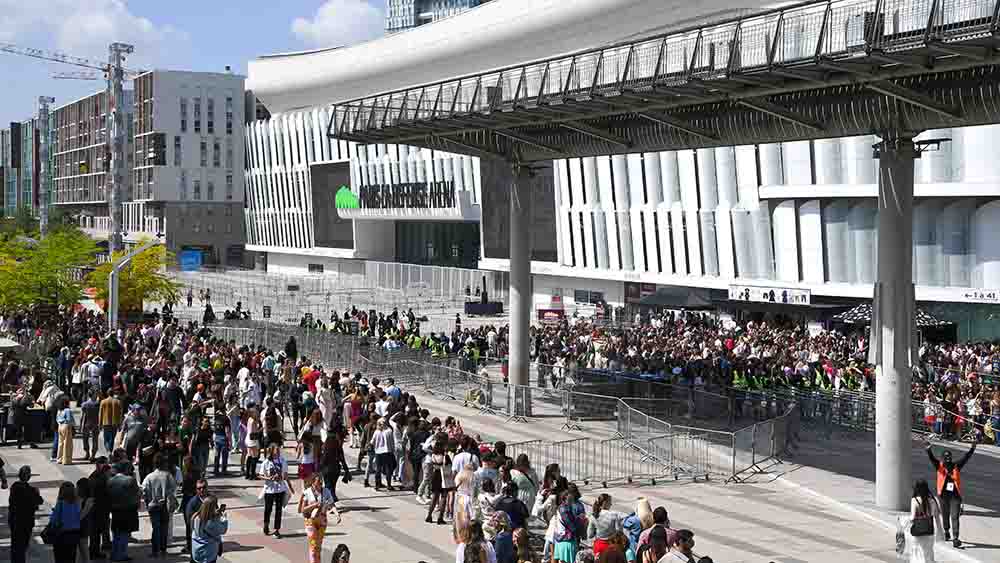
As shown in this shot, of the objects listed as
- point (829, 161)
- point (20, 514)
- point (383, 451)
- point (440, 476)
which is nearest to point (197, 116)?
point (829, 161)

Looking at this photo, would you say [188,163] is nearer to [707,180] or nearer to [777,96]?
[707,180]

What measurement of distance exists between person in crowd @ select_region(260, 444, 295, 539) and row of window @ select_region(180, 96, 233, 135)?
117 metres

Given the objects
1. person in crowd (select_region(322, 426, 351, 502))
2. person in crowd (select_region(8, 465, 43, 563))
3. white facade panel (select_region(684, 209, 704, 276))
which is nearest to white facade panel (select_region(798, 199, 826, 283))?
white facade panel (select_region(684, 209, 704, 276))

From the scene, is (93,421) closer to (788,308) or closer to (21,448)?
(21,448)

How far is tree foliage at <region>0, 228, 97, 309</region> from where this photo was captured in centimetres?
5225

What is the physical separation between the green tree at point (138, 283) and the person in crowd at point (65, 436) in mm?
33515

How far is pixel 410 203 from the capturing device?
3533 inches

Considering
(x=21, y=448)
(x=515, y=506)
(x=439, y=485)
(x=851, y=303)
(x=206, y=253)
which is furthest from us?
(x=206, y=253)

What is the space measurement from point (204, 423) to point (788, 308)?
39088mm

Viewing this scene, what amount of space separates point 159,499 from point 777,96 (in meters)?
14.7

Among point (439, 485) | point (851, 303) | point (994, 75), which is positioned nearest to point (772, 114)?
point (994, 75)

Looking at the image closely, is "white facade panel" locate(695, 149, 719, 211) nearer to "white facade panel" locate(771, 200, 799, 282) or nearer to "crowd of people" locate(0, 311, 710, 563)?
"white facade panel" locate(771, 200, 799, 282)

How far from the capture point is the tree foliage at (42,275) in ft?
171

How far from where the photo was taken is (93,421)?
22250 millimetres
